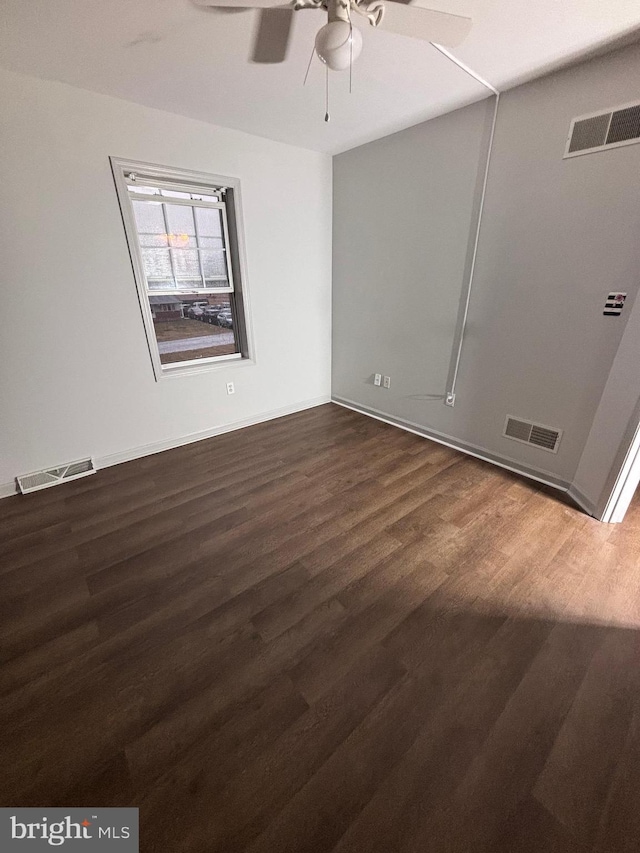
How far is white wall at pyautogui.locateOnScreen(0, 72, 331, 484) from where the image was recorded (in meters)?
2.15

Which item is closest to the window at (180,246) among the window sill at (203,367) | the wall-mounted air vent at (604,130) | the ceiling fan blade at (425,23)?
the window sill at (203,367)

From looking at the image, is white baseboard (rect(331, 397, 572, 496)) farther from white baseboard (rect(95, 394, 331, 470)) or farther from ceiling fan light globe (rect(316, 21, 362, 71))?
ceiling fan light globe (rect(316, 21, 362, 71))

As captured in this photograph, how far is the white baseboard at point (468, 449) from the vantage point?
2.61 meters

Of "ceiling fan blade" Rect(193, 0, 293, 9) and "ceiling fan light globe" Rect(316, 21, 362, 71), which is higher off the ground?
"ceiling fan blade" Rect(193, 0, 293, 9)

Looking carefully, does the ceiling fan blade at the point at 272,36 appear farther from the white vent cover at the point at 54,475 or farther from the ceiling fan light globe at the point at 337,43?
the white vent cover at the point at 54,475

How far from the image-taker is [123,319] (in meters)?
2.67

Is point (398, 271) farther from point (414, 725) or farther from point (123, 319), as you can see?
point (414, 725)

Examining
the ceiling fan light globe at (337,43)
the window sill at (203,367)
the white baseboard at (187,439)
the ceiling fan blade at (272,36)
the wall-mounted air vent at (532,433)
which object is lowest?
the white baseboard at (187,439)

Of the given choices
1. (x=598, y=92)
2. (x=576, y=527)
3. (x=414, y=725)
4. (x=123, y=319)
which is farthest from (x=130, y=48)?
(x=576, y=527)

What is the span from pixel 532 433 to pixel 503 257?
136 centimetres

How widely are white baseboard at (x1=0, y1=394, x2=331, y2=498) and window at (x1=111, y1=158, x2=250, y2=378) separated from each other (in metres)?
0.66

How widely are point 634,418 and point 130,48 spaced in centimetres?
345

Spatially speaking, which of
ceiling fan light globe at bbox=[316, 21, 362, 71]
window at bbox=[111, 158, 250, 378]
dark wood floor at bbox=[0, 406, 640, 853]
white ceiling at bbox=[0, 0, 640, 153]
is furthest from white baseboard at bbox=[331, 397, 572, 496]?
ceiling fan light globe at bbox=[316, 21, 362, 71]

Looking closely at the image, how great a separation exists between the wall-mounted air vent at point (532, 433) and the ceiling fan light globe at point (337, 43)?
245 cm
